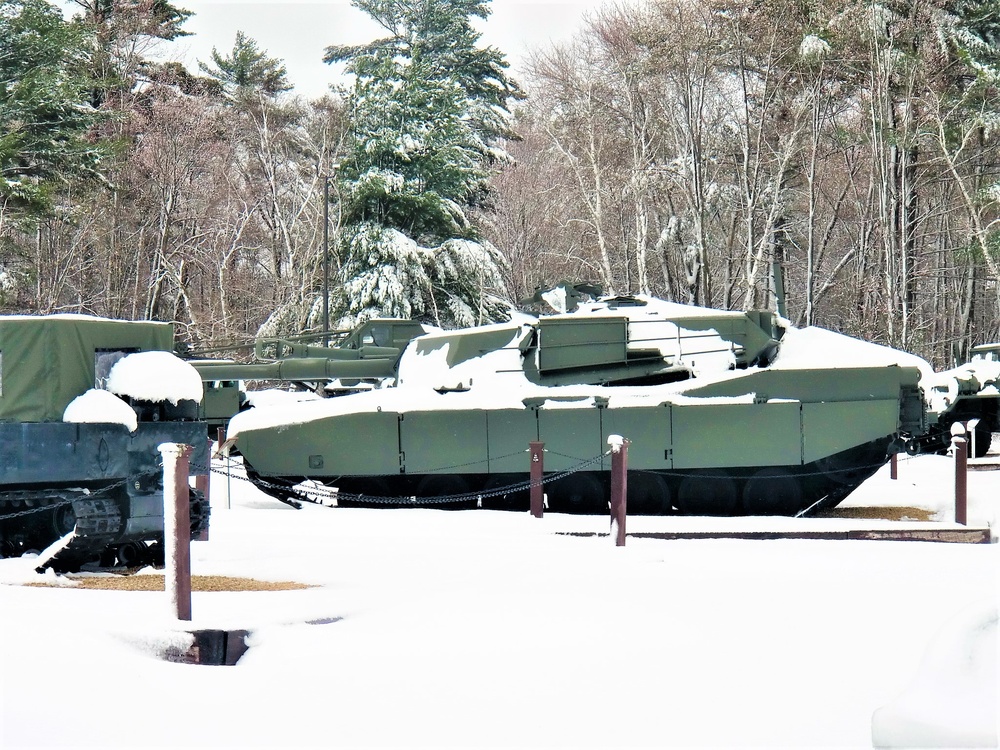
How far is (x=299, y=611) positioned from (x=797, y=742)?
9.28 feet

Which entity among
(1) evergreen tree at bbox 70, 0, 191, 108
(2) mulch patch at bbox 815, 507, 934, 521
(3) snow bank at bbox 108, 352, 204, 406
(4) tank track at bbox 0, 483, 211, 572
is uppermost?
(1) evergreen tree at bbox 70, 0, 191, 108

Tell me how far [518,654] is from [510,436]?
7.90 meters

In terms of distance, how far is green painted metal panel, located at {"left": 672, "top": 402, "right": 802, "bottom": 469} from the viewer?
13.4 meters

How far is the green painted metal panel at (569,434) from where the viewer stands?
44.0ft

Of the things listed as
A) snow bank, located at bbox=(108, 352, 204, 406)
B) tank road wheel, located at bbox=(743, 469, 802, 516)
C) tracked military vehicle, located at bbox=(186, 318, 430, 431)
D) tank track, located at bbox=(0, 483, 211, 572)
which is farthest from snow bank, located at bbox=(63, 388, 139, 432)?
tank road wheel, located at bbox=(743, 469, 802, 516)

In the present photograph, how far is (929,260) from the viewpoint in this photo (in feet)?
125

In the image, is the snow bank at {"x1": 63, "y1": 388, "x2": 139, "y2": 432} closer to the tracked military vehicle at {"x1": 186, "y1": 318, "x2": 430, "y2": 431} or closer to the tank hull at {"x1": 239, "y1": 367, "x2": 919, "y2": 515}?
the tank hull at {"x1": 239, "y1": 367, "x2": 919, "y2": 515}

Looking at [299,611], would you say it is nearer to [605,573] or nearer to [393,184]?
[605,573]

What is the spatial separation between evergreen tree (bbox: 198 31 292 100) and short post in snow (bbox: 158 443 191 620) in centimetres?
3671

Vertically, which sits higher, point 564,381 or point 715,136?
point 715,136

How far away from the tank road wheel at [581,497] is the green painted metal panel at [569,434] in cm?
36

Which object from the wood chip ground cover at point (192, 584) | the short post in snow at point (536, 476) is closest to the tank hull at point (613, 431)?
the short post in snow at point (536, 476)

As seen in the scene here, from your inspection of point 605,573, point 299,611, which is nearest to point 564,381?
→ point 605,573

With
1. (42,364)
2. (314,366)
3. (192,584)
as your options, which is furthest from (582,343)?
(192,584)
